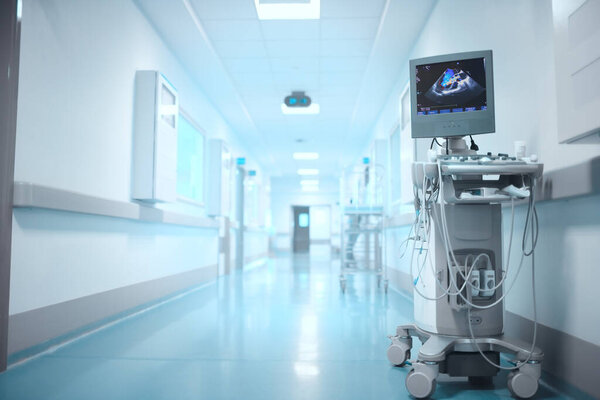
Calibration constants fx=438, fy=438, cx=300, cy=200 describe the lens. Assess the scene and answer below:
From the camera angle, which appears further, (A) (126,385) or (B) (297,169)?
(B) (297,169)

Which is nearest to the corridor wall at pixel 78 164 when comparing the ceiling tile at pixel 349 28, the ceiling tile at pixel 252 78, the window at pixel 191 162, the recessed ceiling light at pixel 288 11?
the recessed ceiling light at pixel 288 11

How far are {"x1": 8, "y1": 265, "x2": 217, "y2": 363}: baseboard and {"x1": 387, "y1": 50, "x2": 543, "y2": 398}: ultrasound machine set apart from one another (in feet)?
6.41

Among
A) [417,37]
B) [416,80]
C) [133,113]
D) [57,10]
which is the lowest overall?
[416,80]

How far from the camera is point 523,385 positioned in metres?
1.78

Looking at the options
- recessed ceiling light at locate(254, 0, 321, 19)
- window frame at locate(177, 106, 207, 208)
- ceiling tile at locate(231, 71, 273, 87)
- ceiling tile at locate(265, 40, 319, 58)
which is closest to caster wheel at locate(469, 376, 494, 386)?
recessed ceiling light at locate(254, 0, 321, 19)

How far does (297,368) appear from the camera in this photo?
224cm

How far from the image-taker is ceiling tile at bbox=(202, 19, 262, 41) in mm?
4387

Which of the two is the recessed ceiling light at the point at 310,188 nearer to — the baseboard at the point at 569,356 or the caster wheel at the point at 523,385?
the baseboard at the point at 569,356

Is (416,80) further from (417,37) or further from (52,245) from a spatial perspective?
(417,37)

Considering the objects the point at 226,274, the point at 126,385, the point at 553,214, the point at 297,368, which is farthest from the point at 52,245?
the point at 226,274

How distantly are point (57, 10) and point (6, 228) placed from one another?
1441 millimetres

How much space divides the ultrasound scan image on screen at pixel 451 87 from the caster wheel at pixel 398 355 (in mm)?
1195

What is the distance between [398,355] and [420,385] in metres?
0.45

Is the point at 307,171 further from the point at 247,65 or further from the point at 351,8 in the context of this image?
the point at 351,8
